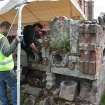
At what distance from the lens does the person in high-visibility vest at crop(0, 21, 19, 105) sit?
6586mm

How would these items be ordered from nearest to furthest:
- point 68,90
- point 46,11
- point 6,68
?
1. point 6,68
2. point 68,90
3. point 46,11

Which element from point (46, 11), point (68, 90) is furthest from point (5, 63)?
point (46, 11)

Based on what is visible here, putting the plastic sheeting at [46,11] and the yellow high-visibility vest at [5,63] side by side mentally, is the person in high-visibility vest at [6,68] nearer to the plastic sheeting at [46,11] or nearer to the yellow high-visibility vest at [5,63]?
the yellow high-visibility vest at [5,63]

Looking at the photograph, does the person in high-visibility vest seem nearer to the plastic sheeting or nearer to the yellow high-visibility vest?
the yellow high-visibility vest

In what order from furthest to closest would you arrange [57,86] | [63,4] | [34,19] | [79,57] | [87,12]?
[87,12]
[34,19]
[63,4]
[57,86]
[79,57]

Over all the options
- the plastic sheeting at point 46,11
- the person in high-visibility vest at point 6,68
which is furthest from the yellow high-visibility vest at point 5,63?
the plastic sheeting at point 46,11

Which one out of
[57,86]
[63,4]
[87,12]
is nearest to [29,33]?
[63,4]

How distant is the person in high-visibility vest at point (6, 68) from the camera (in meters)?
6.59

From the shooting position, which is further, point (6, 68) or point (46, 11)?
point (46, 11)

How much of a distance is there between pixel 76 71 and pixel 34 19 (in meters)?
2.78

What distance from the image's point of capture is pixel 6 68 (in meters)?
6.77

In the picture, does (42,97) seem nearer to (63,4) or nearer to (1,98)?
(1,98)

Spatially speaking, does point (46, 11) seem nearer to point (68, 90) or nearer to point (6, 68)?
point (6, 68)

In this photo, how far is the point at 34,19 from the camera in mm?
Result: 9195
